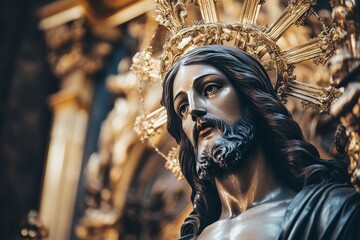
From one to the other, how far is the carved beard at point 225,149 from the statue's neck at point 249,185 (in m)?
0.02

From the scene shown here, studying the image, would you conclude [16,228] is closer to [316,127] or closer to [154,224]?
[154,224]

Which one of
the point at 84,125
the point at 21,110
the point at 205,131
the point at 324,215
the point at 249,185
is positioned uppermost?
the point at 21,110

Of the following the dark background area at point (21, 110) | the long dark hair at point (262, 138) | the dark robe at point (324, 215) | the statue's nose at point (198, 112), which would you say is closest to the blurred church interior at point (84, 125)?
the dark background area at point (21, 110)

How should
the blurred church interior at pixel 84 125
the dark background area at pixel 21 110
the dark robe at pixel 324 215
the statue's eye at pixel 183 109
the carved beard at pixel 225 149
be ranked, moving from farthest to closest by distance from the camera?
1. the dark background area at pixel 21 110
2. the blurred church interior at pixel 84 125
3. the statue's eye at pixel 183 109
4. the carved beard at pixel 225 149
5. the dark robe at pixel 324 215

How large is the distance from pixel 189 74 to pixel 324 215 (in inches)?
17.8

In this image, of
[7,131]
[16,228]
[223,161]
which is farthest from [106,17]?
[223,161]

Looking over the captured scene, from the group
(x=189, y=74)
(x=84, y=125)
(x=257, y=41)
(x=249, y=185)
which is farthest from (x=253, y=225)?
(x=84, y=125)

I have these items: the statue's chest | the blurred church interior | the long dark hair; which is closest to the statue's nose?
the long dark hair

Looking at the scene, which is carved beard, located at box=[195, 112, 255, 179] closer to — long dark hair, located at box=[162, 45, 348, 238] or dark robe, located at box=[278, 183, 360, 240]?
long dark hair, located at box=[162, 45, 348, 238]

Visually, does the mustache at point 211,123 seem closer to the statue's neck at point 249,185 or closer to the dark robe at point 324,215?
the statue's neck at point 249,185

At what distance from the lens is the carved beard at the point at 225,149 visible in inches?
79.9

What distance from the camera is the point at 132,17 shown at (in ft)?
15.9

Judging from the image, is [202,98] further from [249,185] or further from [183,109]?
[249,185]

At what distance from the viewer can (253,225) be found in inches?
77.1
